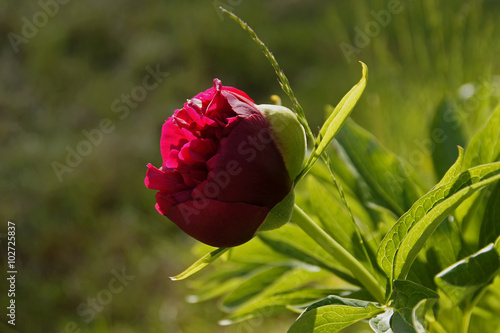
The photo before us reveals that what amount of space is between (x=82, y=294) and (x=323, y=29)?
71.3 inches

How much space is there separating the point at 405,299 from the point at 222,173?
0.12m

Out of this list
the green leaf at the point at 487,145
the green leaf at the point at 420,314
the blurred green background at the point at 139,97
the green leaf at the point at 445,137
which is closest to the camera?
the green leaf at the point at 420,314

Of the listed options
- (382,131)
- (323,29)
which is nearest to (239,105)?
(382,131)

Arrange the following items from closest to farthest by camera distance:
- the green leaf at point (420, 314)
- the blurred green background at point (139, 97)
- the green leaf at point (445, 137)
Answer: the green leaf at point (420, 314) → the green leaf at point (445, 137) → the blurred green background at point (139, 97)

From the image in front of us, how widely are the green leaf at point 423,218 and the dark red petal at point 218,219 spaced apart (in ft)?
0.25

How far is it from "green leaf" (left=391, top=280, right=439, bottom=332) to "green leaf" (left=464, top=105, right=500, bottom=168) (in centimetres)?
12

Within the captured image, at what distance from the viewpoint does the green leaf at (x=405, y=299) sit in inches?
11.4

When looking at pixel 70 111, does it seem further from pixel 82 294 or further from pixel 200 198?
pixel 200 198

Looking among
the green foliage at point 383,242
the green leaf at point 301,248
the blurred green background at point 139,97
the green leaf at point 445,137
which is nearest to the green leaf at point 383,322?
the green foliage at point 383,242

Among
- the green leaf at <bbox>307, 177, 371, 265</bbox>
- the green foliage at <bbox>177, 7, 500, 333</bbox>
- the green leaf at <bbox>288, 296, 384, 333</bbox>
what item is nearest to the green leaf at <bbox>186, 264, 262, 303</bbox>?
the green foliage at <bbox>177, 7, 500, 333</bbox>

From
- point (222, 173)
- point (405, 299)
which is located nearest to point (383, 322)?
point (405, 299)

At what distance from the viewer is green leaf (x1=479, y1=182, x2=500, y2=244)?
1.21 ft

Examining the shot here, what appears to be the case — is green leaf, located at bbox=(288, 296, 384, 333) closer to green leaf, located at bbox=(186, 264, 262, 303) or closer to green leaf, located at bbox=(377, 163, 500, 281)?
green leaf, located at bbox=(377, 163, 500, 281)

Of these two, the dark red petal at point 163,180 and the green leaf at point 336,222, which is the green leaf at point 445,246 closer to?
the green leaf at point 336,222
